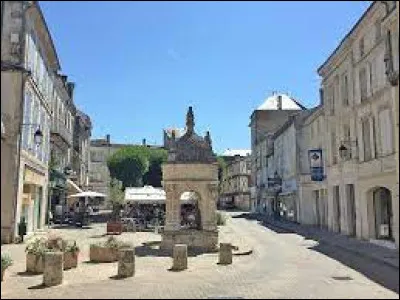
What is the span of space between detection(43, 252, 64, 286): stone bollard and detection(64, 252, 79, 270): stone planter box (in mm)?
2672

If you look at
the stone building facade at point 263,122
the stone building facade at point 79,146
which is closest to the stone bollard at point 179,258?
the stone building facade at point 79,146

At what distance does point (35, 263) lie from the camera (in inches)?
536

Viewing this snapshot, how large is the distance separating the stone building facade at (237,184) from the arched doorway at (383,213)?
54378 millimetres

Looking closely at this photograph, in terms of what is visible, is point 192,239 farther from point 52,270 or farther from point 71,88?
point 71,88

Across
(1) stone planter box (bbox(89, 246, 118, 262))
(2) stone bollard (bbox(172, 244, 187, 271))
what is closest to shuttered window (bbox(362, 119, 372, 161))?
(2) stone bollard (bbox(172, 244, 187, 271))

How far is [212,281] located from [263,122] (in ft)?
176

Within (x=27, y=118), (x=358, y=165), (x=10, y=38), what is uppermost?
(x=10, y=38)

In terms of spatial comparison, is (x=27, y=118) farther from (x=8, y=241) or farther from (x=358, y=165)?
(x=358, y=165)

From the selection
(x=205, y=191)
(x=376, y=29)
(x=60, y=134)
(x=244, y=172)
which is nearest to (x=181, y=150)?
(x=205, y=191)

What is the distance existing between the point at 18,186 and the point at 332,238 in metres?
14.8

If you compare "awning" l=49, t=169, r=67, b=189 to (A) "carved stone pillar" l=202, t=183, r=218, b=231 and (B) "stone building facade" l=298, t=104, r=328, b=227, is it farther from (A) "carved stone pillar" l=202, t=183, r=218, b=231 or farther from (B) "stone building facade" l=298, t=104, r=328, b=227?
(B) "stone building facade" l=298, t=104, r=328, b=227

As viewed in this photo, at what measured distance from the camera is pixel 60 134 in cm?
3619

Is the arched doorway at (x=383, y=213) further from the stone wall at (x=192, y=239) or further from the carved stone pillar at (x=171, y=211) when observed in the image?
the carved stone pillar at (x=171, y=211)

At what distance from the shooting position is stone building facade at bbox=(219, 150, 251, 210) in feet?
261
